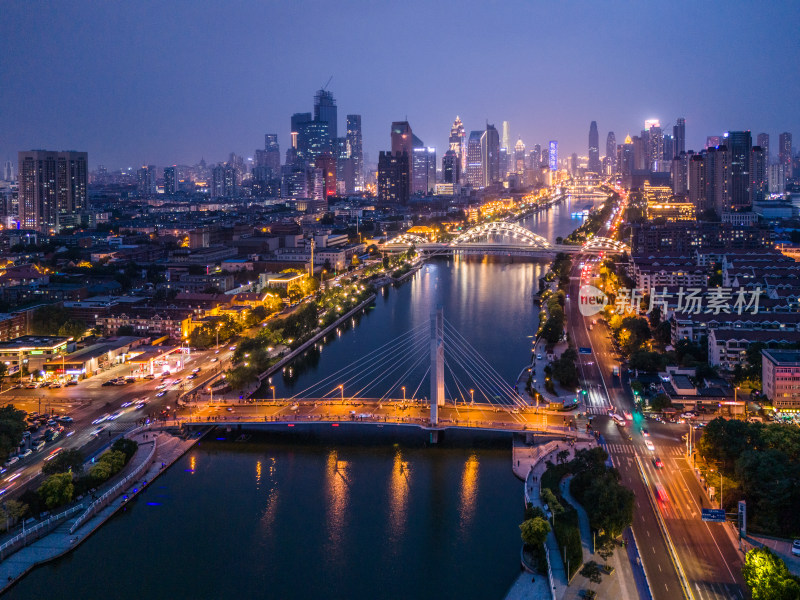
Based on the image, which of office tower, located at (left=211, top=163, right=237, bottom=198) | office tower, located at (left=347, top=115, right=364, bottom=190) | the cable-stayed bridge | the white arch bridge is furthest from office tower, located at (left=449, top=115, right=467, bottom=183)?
the cable-stayed bridge

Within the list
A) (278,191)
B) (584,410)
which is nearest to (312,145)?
(278,191)

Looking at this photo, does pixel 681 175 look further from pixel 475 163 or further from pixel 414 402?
pixel 414 402

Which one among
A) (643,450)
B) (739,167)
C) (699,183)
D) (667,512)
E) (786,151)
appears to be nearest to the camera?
(667,512)

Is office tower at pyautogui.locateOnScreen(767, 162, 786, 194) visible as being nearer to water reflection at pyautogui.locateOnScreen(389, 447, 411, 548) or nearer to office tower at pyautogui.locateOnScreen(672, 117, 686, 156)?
office tower at pyautogui.locateOnScreen(672, 117, 686, 156)

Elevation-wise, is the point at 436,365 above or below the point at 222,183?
below

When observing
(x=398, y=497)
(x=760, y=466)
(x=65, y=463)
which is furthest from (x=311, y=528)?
(x=760, y=466)

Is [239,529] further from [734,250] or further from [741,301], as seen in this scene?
[734,250]
